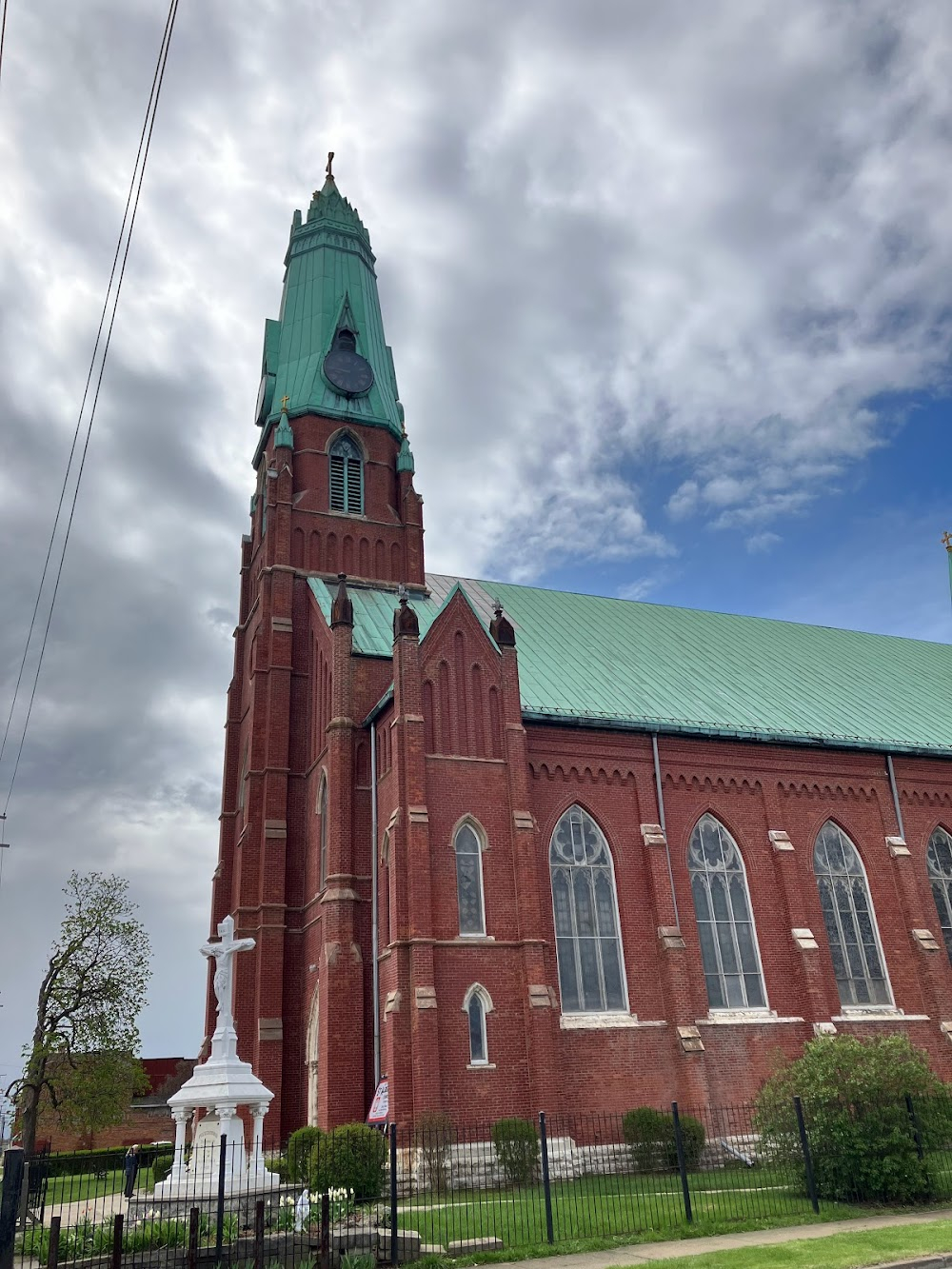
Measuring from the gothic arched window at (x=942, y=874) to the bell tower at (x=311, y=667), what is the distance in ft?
57.3

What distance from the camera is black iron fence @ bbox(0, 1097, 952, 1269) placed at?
13766 millimetres

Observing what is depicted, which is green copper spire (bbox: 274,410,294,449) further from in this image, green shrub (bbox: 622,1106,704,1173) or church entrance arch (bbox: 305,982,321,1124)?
green shrub (bbox: 622,1106,704,1173)

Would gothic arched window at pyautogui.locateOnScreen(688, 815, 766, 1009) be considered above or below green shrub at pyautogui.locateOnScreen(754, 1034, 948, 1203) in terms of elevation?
above

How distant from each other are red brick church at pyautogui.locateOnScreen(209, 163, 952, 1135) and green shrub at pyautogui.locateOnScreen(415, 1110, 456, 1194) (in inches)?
14.2

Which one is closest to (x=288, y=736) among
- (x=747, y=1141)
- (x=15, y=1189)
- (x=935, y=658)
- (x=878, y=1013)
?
(x=747, y=1141)

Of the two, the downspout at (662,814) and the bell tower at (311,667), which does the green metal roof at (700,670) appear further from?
the bell tower at (311,667)

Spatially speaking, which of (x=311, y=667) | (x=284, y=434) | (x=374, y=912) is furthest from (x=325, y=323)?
(x=374, y=912)

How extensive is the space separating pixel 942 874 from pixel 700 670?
9.49 metres

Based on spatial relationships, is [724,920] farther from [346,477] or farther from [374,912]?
[346,477]

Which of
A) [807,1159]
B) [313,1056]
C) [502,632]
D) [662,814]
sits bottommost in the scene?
[807,1159]

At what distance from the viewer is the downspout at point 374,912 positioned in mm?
24812

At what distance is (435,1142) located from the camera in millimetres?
21547

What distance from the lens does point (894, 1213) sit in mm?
16938

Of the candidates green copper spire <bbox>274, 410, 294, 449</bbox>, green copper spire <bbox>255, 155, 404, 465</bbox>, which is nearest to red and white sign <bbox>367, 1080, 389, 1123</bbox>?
green copper spire <bbox>274, 410, 294, 449</bbox>
